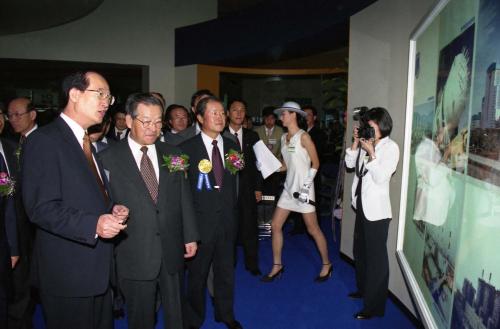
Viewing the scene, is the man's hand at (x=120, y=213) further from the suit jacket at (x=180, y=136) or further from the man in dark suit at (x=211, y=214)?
the suit jacket at (x=180, y=136)

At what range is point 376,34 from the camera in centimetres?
447

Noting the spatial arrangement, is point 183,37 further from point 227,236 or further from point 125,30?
point 227,236

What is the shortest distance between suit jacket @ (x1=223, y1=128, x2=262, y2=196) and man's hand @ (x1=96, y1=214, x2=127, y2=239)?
2635mm

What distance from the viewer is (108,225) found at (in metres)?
1.89

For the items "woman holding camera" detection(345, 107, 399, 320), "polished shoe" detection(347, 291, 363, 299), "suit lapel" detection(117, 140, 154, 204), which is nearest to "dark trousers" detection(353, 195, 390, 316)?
"woman holding camera" detection(345, 107, 399, 320)

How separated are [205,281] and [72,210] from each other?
5.21 ft

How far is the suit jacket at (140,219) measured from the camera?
96.9 inches

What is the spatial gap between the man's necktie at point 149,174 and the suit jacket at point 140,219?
34mm

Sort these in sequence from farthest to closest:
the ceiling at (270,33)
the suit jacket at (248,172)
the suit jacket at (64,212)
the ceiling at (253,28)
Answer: the ceiling at (253,28) → the ceiling at (270,33) → the suit jacket at (248,172) → the suit jacket at (64,212)

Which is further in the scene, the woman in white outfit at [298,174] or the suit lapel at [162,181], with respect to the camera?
the woman in white outfit at [298,174]

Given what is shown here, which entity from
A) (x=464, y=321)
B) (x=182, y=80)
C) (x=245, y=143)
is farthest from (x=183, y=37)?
(x=464, y=321)

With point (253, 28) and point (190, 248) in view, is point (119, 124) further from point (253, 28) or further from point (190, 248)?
point (190, 248)

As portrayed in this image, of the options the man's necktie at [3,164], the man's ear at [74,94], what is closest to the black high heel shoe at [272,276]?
the man's necktie at [3,164]

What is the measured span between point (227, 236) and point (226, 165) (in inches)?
22.8
